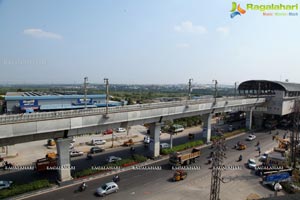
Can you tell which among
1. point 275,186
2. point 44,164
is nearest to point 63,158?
point 44,164

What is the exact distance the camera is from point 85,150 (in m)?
47.3

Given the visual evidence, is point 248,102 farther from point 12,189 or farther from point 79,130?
point 12,189

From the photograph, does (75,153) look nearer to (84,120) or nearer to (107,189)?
Result: (84,120)

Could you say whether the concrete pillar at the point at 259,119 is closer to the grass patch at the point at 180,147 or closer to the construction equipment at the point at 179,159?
the grass patch at the point at 180,147

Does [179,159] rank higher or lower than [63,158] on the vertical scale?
lower

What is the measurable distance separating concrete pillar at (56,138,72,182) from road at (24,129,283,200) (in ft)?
5.45

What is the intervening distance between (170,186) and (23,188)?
18.0 meters

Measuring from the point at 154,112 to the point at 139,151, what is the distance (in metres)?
10.3

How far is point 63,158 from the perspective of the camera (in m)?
30.0

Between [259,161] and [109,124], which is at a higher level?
[109,124]

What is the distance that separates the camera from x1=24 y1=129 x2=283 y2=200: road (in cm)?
2758

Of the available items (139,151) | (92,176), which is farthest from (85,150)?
(92,176)

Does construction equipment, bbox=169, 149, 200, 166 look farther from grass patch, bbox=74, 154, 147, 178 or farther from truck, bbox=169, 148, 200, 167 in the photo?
grass patch, bbox=74, 154, 147, 178

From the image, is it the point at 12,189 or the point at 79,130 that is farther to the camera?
the point at 79,130
